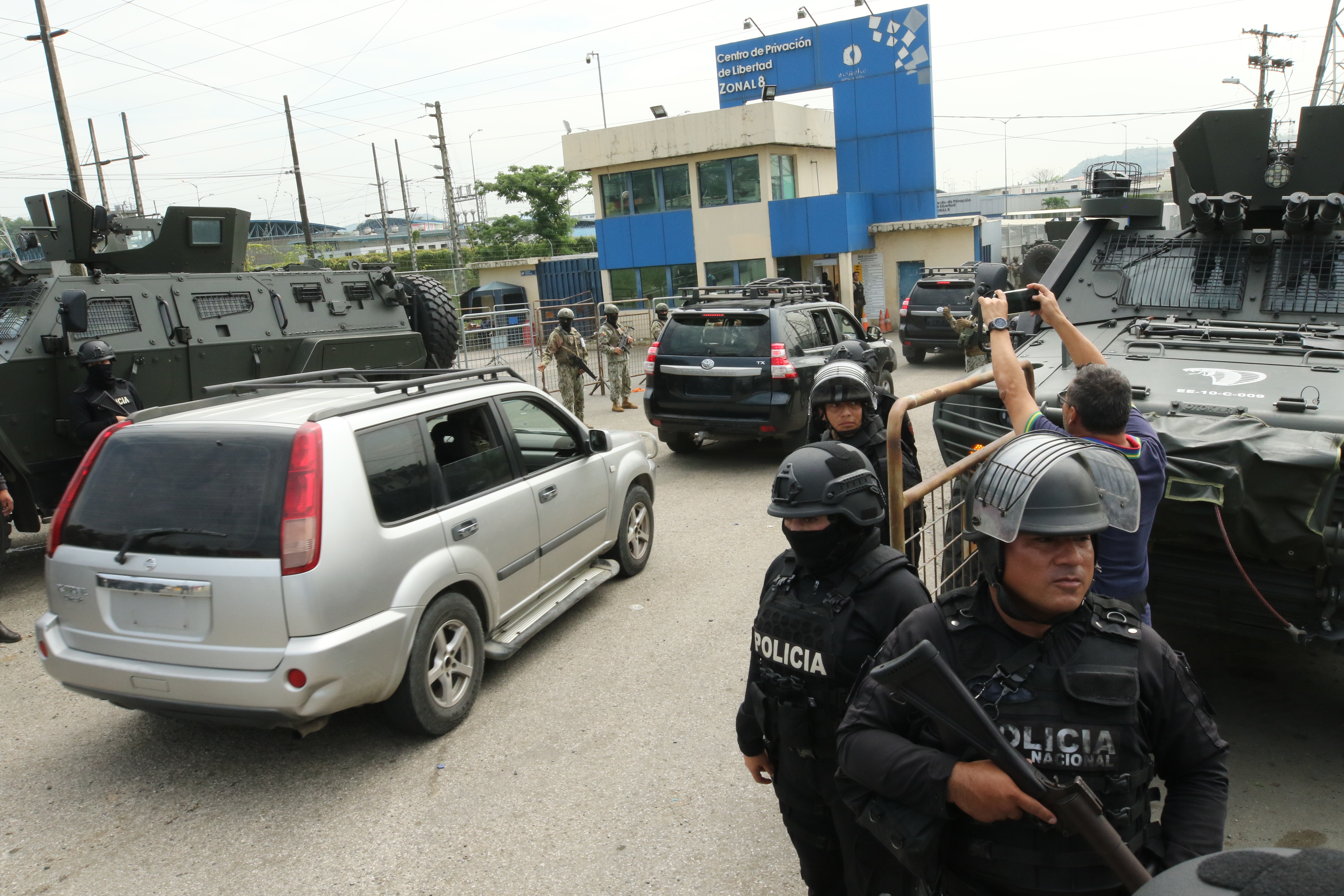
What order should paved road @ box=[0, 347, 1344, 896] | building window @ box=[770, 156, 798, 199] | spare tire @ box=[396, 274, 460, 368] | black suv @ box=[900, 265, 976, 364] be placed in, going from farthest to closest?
building window @ box=[770, 156, 798, 199]
black suv @ box=[900, 265, 976, 364]
spare tire @ box=[396, 274, 460, 368]
paved road @ box=[0, 347, 1344, 896]

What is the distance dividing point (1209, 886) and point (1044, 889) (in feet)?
2.21

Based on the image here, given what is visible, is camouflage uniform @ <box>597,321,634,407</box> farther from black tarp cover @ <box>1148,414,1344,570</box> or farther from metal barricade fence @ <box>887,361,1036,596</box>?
black tarp cover @ <box>1148,414,1344,570</box>

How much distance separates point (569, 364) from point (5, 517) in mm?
7425

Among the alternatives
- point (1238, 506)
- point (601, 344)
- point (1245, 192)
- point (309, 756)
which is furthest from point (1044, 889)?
point (601, 344)

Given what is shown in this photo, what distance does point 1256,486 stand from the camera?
11.4 ft

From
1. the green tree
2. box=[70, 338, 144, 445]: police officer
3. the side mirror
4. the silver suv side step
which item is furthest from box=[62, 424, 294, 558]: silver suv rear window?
the green tree

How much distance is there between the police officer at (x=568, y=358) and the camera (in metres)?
12.8

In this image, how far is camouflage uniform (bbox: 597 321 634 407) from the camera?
14.5 metres

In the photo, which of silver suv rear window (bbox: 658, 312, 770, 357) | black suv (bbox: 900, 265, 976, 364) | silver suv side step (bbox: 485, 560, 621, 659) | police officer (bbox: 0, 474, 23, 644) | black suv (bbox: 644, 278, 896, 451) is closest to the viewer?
silver suv side step (bbox: 485, 560, 621, 659)

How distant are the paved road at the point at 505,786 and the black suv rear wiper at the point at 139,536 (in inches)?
43.3

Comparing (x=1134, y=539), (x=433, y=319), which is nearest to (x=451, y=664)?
(x=1134, y=539)

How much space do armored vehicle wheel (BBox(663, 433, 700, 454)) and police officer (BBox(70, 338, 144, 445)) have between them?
18.4 ft

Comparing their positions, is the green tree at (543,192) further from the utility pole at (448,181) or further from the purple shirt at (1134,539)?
the purple shirt at (1134,539)

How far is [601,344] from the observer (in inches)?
579
